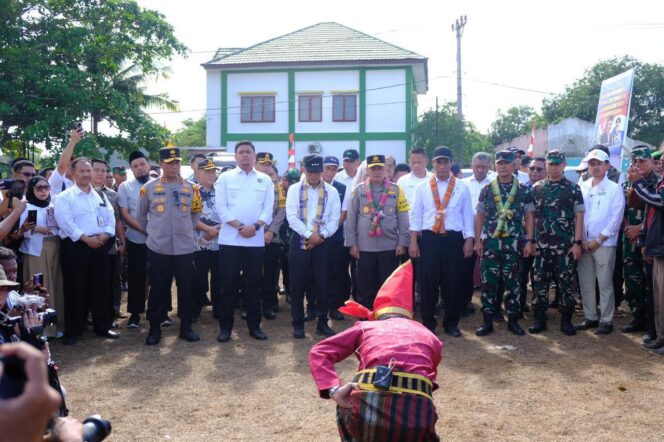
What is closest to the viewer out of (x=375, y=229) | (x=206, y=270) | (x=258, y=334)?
(x=258, y=334)

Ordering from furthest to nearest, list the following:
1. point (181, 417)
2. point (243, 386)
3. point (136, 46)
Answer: point (136, 46) < point (243, 386) < point (181, 417)

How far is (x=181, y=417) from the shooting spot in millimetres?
4730

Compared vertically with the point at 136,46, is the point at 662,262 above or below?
below

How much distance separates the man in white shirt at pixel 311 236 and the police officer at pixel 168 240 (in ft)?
3.73

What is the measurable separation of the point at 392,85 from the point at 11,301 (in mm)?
26956

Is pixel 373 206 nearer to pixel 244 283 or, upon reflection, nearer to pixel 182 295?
pixel 244 283

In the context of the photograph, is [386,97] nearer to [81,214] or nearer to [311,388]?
[81,214]

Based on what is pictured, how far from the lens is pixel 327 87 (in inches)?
1189

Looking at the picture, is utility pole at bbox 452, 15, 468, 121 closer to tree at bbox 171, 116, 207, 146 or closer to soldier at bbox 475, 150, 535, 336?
soldier at bbox 475, 150, 535, 336

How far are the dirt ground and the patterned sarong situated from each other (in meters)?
1.52

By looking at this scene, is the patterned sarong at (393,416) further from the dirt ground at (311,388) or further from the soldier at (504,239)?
the soldier at (504,239)

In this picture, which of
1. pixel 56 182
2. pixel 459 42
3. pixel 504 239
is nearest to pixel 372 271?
pixel 504 239

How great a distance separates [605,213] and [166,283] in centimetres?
493

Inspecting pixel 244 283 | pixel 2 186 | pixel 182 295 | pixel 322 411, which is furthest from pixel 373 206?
pixel 2 186
